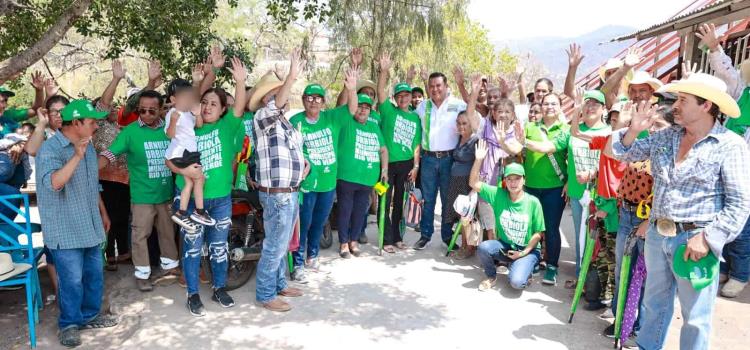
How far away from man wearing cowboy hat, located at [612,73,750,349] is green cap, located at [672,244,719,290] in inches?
1.2

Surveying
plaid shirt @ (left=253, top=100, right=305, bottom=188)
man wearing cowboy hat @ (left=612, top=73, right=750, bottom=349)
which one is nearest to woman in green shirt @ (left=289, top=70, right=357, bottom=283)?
plaid shirt @ (left=253, top=100, right=305, bottom=188)

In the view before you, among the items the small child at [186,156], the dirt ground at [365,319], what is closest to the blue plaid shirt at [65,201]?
the small child at [186,156]

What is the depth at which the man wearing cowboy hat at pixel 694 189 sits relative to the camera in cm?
283

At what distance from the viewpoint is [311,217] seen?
17.3 ft

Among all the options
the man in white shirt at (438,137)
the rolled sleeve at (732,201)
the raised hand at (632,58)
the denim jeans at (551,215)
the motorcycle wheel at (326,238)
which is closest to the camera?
the rolled sleeve at (732,201)

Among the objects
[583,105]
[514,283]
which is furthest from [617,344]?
[583,105]

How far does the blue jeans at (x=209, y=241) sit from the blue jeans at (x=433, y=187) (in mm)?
2424

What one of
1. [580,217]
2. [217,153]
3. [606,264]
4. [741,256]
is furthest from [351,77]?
[741,256]

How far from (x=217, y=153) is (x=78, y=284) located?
4.50 ft

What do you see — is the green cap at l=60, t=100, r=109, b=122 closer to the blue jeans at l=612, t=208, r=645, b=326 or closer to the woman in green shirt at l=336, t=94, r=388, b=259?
the woman in green shirt at l=336, t=94, r=388, b=259

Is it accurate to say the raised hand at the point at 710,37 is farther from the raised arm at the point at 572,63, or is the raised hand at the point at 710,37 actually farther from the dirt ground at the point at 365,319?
the dirt ground at the point at 365,319

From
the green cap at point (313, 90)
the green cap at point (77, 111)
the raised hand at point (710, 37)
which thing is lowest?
the green cap at point (77, 111)

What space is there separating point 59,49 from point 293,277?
11.8 metres

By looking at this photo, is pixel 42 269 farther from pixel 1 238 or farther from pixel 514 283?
pixel 514 283
